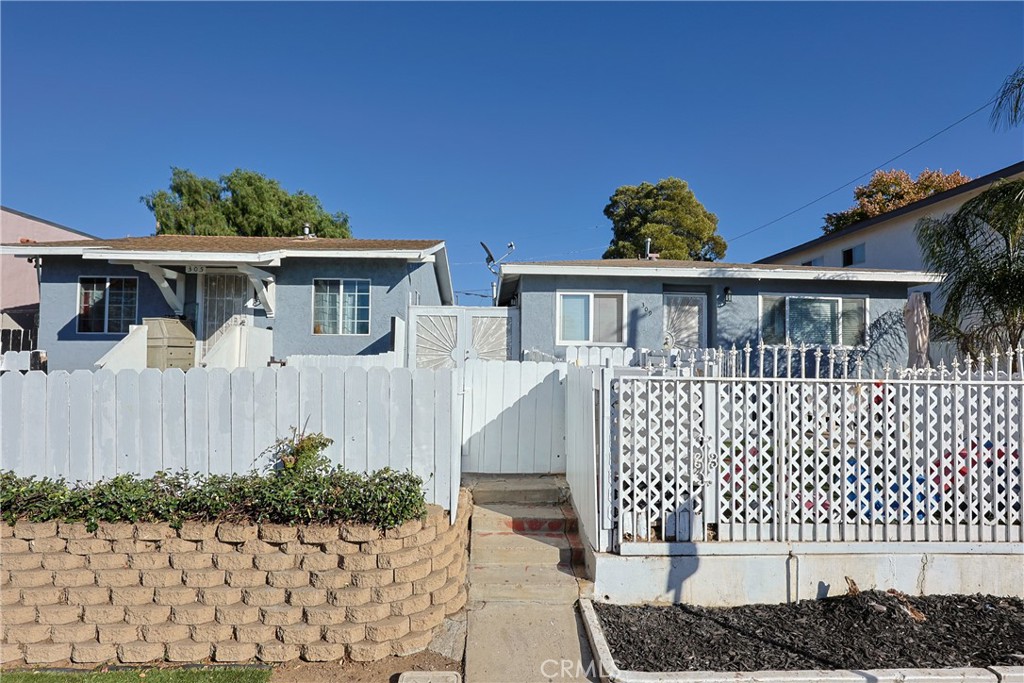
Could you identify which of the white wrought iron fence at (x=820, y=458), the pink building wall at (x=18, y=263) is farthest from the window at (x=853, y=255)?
the pink building wall at (x=18, y=263)

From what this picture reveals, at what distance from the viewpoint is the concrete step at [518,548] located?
420 centimetres

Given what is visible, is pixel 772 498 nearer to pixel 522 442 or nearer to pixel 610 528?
pixel 610 528

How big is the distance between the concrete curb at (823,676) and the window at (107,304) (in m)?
13.0

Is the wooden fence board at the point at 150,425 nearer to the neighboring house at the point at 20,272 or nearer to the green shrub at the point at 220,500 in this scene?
the green shrub at the point at 220,500

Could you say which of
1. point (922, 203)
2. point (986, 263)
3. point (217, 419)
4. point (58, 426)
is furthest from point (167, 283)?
point (922, 203)

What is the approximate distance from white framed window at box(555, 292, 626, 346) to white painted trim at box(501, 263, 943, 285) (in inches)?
22.8

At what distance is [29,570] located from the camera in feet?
11.0

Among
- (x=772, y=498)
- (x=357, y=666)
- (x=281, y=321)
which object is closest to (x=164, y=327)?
(x=281, y=321)

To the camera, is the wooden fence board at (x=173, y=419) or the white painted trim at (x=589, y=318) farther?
the white painted trim at (x=589, y=318)

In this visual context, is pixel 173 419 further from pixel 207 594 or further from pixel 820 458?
pixel 820 458

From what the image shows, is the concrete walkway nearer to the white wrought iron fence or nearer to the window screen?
the white wrought iron fence

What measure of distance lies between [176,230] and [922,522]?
27.0 metres

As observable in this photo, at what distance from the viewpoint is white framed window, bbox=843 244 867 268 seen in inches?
631

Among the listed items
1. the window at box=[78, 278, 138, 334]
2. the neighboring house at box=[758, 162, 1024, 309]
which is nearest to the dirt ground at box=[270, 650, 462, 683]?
the window at box=[78, 278, 138, 334]
